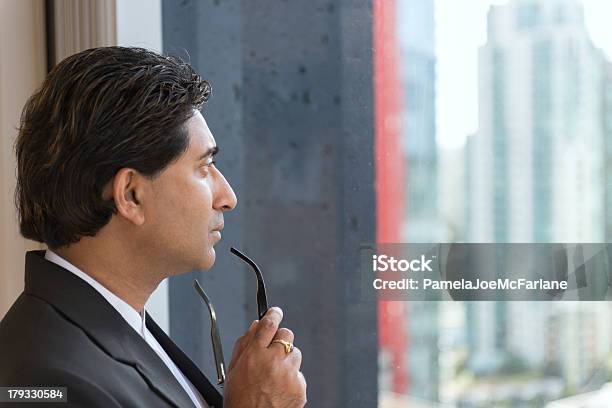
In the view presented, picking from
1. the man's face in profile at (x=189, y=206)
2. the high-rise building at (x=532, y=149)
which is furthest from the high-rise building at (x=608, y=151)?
the man's face in profile at (x=189, y=206)

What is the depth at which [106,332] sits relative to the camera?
0.81m

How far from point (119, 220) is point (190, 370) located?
9.5 inches

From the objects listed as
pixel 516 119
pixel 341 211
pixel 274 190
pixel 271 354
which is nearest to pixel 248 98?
pixel 274 190

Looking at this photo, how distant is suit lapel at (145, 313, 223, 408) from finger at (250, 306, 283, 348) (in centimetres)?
11

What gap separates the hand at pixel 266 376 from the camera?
2.81ft

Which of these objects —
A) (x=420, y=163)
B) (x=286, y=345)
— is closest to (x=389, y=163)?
(x=420, y=163)

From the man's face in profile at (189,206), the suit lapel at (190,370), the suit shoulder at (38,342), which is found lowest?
the suit lapel at (190,370)

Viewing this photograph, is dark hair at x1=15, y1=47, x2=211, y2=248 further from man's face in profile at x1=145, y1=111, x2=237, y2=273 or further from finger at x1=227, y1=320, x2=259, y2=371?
finger at x1=227, y1=320, x2=259, y2=371

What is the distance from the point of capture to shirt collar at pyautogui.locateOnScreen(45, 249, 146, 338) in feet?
2.80

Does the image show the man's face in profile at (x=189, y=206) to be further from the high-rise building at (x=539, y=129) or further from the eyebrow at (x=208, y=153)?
the high-rise building at (x=539, y=129)

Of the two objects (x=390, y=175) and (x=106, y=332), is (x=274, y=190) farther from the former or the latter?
(x=106, y=332)

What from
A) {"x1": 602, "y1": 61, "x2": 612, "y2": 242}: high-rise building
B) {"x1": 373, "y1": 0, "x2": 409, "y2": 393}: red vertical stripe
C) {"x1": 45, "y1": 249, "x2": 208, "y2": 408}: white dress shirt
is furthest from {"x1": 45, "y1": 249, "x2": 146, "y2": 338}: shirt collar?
{"x1": 602, "y1": 61, "x2": 612, "y2": 242}: high-rise building

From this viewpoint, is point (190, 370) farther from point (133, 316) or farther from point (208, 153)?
point (208, 153)

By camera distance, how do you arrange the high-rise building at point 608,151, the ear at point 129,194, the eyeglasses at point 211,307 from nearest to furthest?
the ear at point 129,194 → the eyeglasses at point 211,307 → the high-rise building at point 608,151
